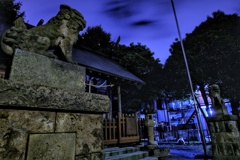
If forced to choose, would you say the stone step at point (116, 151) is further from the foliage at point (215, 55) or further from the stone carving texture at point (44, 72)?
the foliage at point (215, 55)

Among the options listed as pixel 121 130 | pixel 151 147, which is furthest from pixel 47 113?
pixel 121 130

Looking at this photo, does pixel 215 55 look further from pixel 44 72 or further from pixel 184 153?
pixel 44 72

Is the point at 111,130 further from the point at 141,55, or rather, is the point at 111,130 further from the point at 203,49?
the point at 141,55

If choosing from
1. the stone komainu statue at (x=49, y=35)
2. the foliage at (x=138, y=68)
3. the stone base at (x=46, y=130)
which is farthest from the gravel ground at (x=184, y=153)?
the foliage at (x=138, y=68)

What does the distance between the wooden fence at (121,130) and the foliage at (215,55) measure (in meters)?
9.42

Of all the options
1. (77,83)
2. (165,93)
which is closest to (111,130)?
(77,83)

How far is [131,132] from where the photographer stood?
8547 millimetres

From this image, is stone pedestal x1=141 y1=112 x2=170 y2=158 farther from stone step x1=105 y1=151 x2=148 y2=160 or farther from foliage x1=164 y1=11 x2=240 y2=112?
foliage x1=164 y1=11 x2=240 y2=112

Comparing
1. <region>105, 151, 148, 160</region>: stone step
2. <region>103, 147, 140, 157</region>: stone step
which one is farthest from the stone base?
<region>103, 147, 140, 157</region>: stone step

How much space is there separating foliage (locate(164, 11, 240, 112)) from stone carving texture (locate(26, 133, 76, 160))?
50.0ft

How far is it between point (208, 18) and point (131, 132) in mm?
16386

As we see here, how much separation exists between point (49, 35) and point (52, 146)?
1297mm

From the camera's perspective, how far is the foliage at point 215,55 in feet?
43.3

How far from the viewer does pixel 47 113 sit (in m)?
1.50
